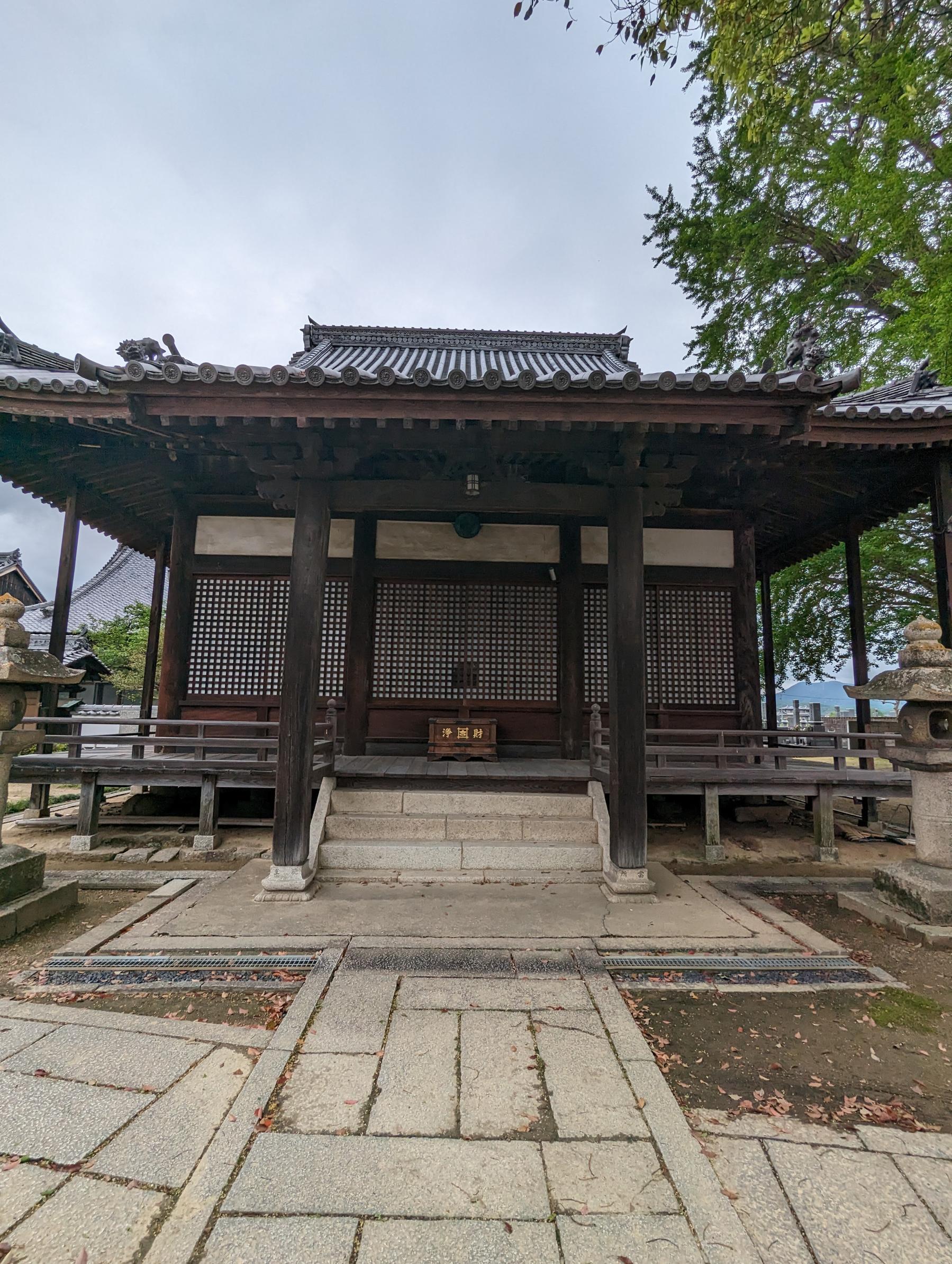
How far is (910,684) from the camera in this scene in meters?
4.73

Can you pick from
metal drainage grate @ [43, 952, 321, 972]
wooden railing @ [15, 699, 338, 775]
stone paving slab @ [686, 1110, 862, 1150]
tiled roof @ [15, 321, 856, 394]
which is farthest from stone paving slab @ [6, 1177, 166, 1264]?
tiled roof @ [15, 321, 856, 394]

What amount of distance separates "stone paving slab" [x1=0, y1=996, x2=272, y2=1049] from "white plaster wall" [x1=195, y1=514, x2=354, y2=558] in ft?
19.8

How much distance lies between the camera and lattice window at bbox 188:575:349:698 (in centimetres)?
807

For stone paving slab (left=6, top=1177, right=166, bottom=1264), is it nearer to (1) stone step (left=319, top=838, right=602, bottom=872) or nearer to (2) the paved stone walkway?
(2) the paved stone walkway

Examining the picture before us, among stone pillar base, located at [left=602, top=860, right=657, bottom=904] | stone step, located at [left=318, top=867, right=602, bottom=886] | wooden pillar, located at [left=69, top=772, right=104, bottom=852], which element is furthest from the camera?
wooden pillar, located at [left=69, top=772, right=104, bottom=852]

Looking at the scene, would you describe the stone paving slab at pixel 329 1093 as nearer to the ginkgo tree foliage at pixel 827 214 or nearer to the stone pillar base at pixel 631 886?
the stone pillar base at pixel 631 886

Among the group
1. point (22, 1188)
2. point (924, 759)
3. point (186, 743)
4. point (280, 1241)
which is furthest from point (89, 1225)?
point (924, 759)

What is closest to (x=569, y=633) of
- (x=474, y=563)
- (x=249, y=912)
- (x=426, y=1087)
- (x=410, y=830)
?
(x=474, y=563)

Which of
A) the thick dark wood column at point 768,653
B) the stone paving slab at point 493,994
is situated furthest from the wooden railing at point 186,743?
the thick dark wood column at point 768,653

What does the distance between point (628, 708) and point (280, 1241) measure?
4176mm

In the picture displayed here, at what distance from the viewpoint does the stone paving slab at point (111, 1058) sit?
265 centimetres

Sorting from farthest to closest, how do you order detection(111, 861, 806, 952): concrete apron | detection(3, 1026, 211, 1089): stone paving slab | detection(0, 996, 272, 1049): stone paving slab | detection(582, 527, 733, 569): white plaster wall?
detection(582, 527, 733, 569): white plaster wall < detection(111, 861, 806, 952): concrete apron < detection(0, 996, 272, 1049): stone paving slab < detection(3, 1026, 211, 1089): stone paving slab

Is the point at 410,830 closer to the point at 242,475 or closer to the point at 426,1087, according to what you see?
the point at 426,1087

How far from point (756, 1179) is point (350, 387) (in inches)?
207
